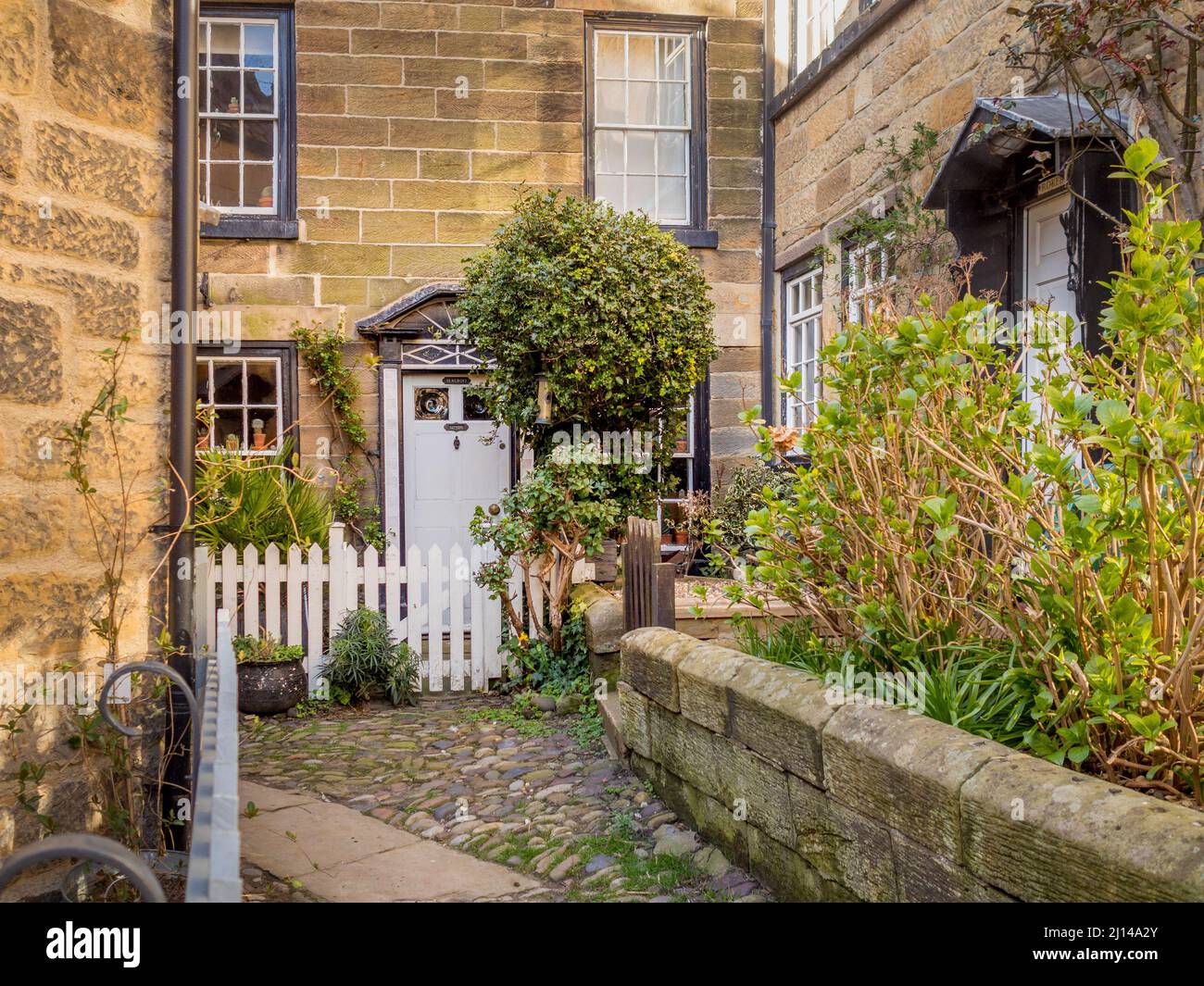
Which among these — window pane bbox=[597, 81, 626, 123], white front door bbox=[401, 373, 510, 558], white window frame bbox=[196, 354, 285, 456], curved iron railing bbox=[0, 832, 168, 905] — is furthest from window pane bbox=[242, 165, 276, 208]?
curved iron railing bbox=[0, 832, 168, 905]

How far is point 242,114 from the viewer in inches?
379

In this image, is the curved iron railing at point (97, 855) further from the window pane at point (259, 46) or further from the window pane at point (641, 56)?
the window pane at point (641, 56)

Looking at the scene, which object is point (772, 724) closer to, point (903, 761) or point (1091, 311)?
point (903, 761)

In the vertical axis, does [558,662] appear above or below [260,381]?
below

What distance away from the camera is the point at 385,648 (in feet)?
22.9

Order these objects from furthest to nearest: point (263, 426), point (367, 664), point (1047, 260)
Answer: point (263, 426)
point (367, 664)
point (1047, 260)

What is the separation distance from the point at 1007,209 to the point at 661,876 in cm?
457

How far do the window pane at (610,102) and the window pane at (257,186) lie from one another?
3.16 meters

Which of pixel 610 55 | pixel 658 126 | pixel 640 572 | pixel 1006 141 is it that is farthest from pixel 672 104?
pixel 640 572

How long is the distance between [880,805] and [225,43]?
9552 mm

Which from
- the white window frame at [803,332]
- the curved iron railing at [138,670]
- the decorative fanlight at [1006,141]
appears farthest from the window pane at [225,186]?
the curved iron railing at [138,670]

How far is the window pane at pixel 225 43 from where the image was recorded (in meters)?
9.63

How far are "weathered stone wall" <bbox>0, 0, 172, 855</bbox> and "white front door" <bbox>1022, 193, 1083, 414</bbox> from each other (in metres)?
4.46

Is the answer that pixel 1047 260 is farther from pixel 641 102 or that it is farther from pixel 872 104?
pixel 641 102
